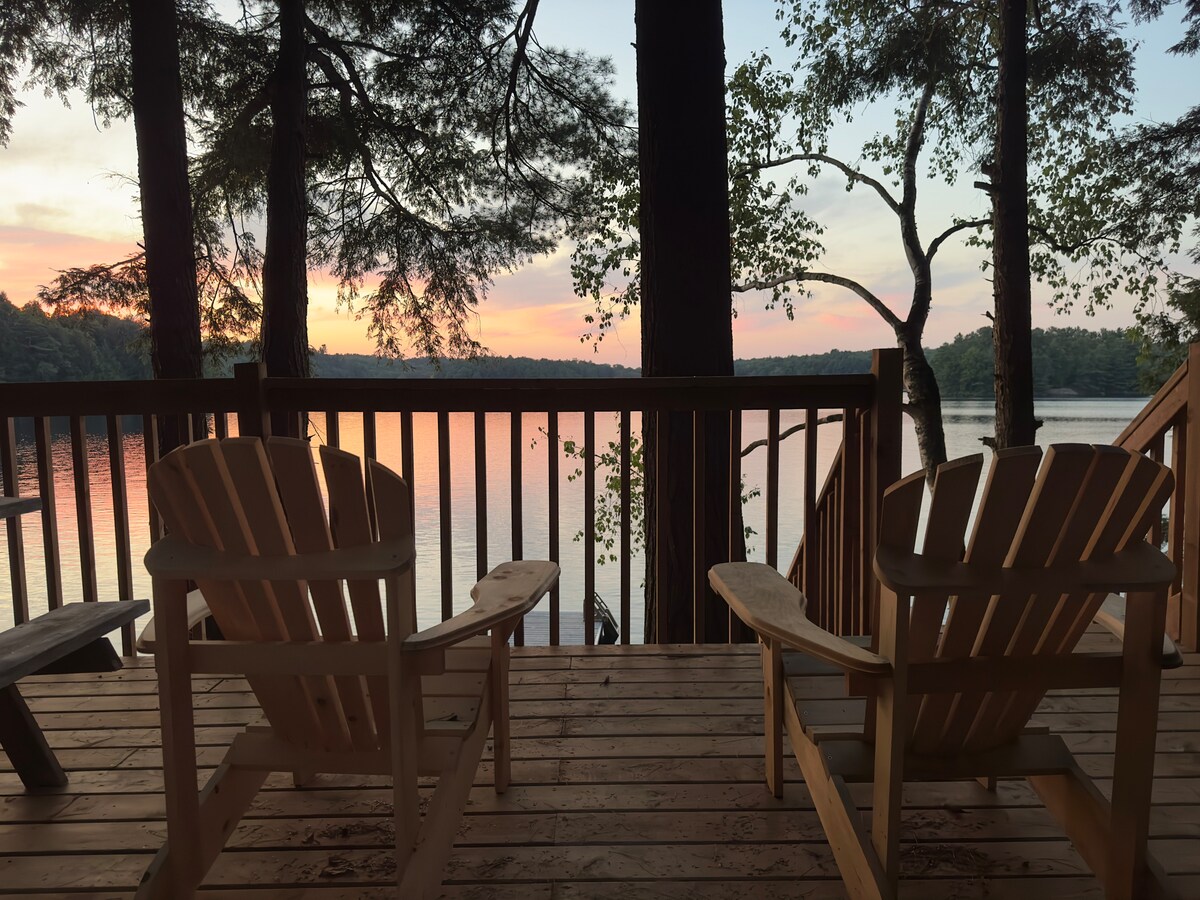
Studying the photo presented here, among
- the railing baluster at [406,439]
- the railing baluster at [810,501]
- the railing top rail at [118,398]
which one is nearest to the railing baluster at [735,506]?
the railing baluster at [810,501]

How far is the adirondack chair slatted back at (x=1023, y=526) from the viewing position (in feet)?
4.55

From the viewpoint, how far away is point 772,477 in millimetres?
2850

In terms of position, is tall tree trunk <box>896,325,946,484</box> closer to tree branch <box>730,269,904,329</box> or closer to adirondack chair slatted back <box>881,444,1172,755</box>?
tree branch <box>730,269,904,329</box>

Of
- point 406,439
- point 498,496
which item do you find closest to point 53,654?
point 406,439

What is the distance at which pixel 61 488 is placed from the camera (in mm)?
15773

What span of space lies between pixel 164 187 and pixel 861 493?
5694mm

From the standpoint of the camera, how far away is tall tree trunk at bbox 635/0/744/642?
144 inches

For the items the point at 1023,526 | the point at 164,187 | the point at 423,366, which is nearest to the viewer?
the point at 1023,526

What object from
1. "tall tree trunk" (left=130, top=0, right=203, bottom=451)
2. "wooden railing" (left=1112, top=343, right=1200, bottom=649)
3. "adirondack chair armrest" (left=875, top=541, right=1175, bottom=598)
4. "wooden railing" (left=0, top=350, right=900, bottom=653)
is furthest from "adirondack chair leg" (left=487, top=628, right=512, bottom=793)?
"tall tree trunk" (left=130, top=0, right=203, bottom=451)

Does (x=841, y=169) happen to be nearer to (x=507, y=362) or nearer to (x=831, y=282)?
(x=831, y=282)

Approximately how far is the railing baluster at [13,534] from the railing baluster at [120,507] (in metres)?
0.30

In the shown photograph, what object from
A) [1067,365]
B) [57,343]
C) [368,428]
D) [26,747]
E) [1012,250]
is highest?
[1012,250]

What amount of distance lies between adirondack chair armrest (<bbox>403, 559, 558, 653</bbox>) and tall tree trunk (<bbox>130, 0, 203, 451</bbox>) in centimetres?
520

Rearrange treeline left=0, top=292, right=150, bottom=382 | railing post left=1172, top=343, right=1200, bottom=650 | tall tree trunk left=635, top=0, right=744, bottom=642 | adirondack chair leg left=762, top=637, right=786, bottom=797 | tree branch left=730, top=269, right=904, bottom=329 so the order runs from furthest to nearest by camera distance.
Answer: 1. tree branch left=730, top=269, right=904, bottom=329
2. treeline left=0, top=292, right=150, bottom=382
3. tall tree trunk left=635, top=0, right=744, bottom=642
4. railing post left=1172, top=343, right=1200, bottom=650
5. adirondack chair leg left=762, top=637, right=786, bottom=797
